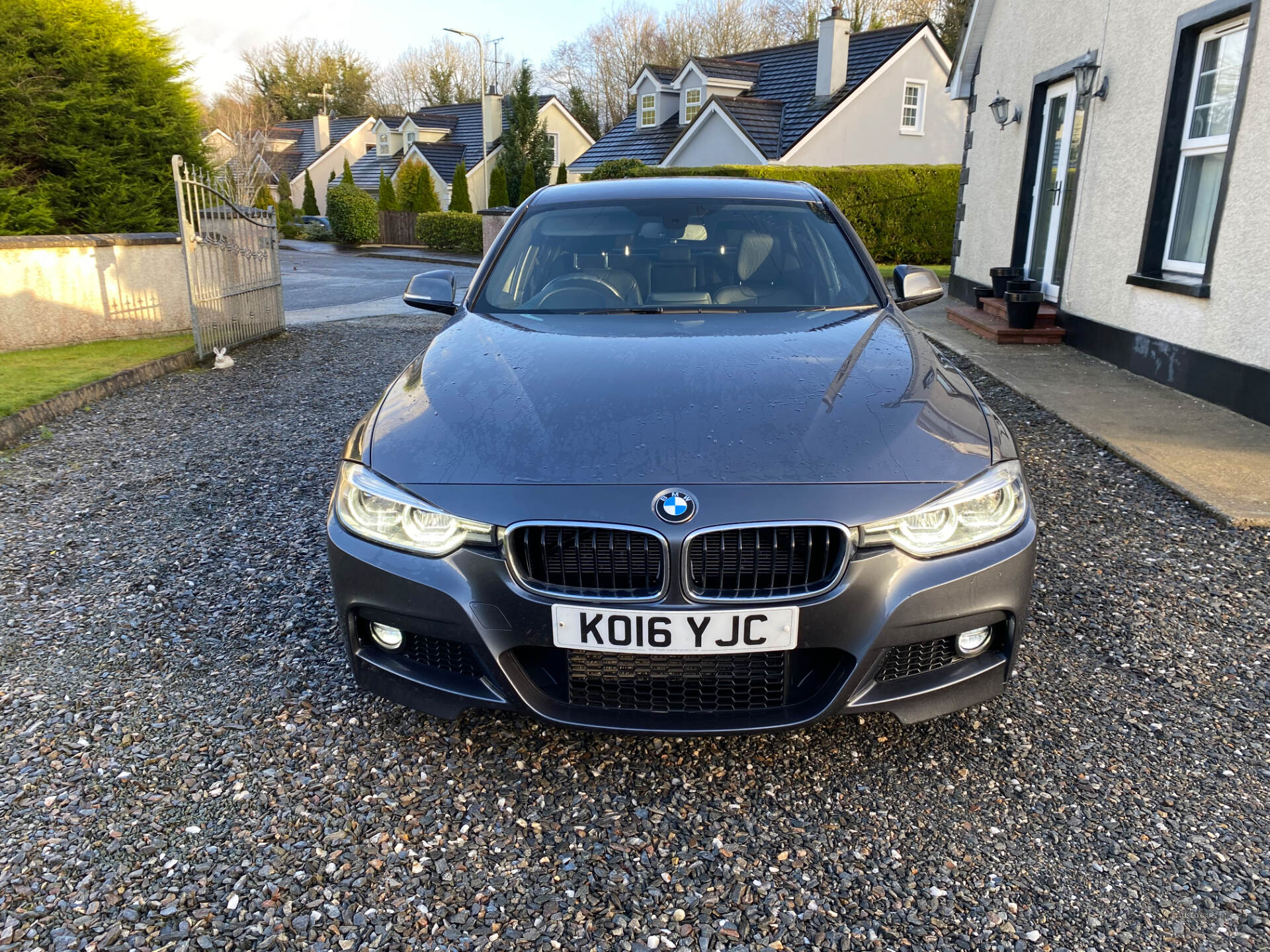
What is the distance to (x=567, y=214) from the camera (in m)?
4.06

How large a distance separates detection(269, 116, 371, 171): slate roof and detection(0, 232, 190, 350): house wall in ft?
161

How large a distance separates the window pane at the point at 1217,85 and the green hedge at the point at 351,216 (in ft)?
94.4

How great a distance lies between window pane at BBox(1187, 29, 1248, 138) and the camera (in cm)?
674

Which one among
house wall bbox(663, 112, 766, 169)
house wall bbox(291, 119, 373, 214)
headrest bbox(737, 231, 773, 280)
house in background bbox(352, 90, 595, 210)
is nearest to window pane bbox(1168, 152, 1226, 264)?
headrest bbox(737, 231, 773, 280)

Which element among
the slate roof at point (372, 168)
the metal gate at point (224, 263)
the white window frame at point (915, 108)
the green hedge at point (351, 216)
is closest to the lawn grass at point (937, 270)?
the white window frame at point (915, 108)

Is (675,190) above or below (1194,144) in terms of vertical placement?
below

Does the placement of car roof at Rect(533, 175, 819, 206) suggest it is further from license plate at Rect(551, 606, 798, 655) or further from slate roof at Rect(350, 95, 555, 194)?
slate roof at Rect(350, 95, 555, 194)

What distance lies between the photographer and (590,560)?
223 centimetres

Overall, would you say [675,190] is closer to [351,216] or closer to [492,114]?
[351,216]

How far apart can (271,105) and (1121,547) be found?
2774 inches

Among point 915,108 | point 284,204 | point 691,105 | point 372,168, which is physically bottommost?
point 284,204

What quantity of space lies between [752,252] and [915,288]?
760 millimetres

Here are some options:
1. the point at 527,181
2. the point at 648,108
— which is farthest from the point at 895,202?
the point at 527,181

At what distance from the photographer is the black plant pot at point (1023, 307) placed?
30.2 ft
